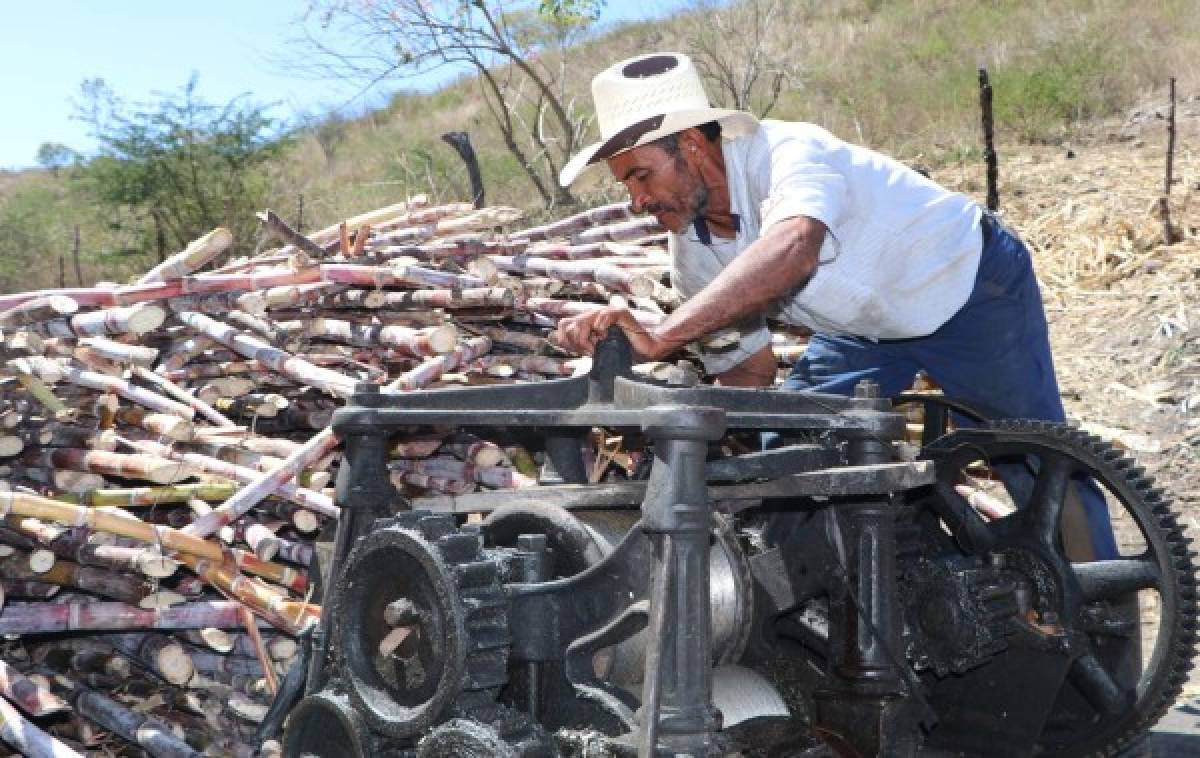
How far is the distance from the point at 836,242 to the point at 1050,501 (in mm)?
998

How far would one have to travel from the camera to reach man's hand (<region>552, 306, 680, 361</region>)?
324 centimetres

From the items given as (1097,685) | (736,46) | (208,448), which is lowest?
(1097,685)

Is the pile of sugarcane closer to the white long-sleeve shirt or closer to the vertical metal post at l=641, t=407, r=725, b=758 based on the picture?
the white long-sleeve shirt

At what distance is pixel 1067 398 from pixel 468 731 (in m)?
6.42

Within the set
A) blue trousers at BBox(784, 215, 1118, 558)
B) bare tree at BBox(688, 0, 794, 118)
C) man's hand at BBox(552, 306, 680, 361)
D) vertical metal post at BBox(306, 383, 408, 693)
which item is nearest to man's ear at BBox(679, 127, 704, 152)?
man's hand at BBox(552, 306, 680, 361)

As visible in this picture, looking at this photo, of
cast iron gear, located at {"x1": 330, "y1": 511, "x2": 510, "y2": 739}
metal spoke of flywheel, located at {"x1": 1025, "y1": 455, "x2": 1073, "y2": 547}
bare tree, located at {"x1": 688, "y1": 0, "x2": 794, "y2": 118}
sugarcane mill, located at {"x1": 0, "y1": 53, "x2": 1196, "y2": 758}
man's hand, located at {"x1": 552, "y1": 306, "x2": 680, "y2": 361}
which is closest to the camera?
cast iron gear, located at {"x1": 330, "y1": 511, "x2": 510, "y2": 739}

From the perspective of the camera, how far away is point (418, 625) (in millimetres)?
2713

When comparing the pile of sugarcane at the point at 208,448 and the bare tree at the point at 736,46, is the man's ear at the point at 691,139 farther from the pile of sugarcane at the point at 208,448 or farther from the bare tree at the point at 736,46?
the bare tree at the point at 736,46

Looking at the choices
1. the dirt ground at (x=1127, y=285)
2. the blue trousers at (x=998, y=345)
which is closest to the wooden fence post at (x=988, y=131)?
the dirt ground at (x=1127, y=285)

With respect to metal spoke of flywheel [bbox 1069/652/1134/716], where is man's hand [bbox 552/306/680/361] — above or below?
above

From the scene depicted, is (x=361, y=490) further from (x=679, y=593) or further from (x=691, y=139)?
(x=691, y=139)

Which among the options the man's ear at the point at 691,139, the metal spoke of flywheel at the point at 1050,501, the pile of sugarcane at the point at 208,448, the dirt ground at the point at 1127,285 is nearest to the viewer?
the metal spoke of flywheel at the point at 1050,501

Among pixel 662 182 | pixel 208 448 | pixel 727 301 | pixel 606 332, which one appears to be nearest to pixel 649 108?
pixel 662 182

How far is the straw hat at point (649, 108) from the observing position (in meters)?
3.84
